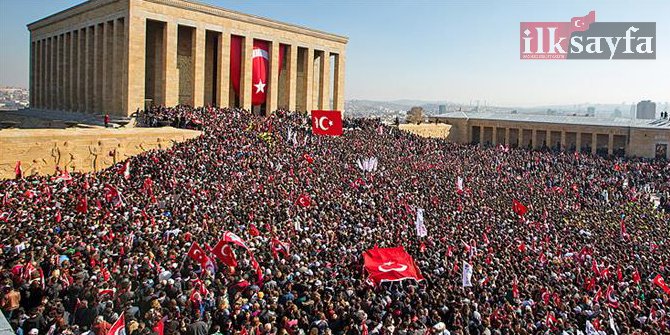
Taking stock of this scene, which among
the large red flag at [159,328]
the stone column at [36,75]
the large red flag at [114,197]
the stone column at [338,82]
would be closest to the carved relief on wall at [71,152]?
the large red flag at [114,197]

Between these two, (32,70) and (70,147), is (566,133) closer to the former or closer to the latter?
(70,147)

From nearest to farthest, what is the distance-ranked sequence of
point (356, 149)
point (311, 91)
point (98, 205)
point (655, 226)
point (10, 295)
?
point (10, 295) < point (98, 205) < point (655, 226) < point (356, 149) < point (311, 91)

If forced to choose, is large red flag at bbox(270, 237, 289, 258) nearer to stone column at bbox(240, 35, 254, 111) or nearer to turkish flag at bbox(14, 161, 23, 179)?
turkish flag at bbox(14, 161, 23, 179)

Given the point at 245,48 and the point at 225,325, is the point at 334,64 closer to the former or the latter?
the point at 245,48

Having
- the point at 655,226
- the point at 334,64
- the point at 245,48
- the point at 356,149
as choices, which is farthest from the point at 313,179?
the point at 334,64

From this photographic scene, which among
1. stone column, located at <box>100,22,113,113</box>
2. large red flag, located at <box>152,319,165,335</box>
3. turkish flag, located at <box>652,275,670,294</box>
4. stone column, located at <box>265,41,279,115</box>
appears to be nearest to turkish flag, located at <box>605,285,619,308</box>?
turkish flag, located at <box>652,275,670,294</box>

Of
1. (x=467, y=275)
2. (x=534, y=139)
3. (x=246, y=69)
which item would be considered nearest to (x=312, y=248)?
(x=467, y=275)

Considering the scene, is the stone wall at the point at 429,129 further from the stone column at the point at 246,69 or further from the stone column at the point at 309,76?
the stone column at the point at 246,69
